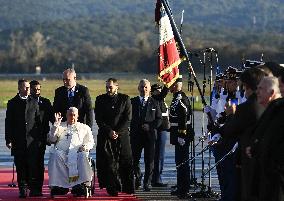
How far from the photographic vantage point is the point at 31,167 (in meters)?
12.7

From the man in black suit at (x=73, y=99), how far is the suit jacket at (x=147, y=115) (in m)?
0.97

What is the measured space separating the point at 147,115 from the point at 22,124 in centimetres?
207

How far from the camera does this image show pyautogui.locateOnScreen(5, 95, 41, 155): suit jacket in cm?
1265

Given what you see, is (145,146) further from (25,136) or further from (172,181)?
(25,136)

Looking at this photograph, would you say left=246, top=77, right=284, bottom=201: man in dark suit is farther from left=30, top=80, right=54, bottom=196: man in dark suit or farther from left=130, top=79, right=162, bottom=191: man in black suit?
left=130, top=79, right=162, bottom=191: man in black suit

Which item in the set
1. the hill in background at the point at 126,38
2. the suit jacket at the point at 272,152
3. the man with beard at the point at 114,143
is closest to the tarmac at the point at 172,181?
the man with beard at the point at 114,143

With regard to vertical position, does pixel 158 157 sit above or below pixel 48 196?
above

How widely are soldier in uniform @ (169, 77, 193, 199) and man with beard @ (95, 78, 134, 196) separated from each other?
Result: 0.70 meters

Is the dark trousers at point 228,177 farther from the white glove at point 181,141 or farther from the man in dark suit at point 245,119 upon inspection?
the man in dark suit at point 245,119

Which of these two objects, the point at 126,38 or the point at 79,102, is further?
the point at 126,38

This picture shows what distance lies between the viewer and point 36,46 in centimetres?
11500

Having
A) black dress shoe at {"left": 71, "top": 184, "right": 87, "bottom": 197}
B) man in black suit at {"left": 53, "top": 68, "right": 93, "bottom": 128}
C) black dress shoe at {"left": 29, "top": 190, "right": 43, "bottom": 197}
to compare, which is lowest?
black dress shoe at {"left": 29, "top": 190, "right": 43, "bottom": 197}

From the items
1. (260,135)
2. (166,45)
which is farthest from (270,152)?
(166,45)

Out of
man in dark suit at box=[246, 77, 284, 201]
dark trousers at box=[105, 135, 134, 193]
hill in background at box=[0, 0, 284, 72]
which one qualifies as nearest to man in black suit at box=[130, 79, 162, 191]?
dark trousers at box=[105, 135, 134, 193]
